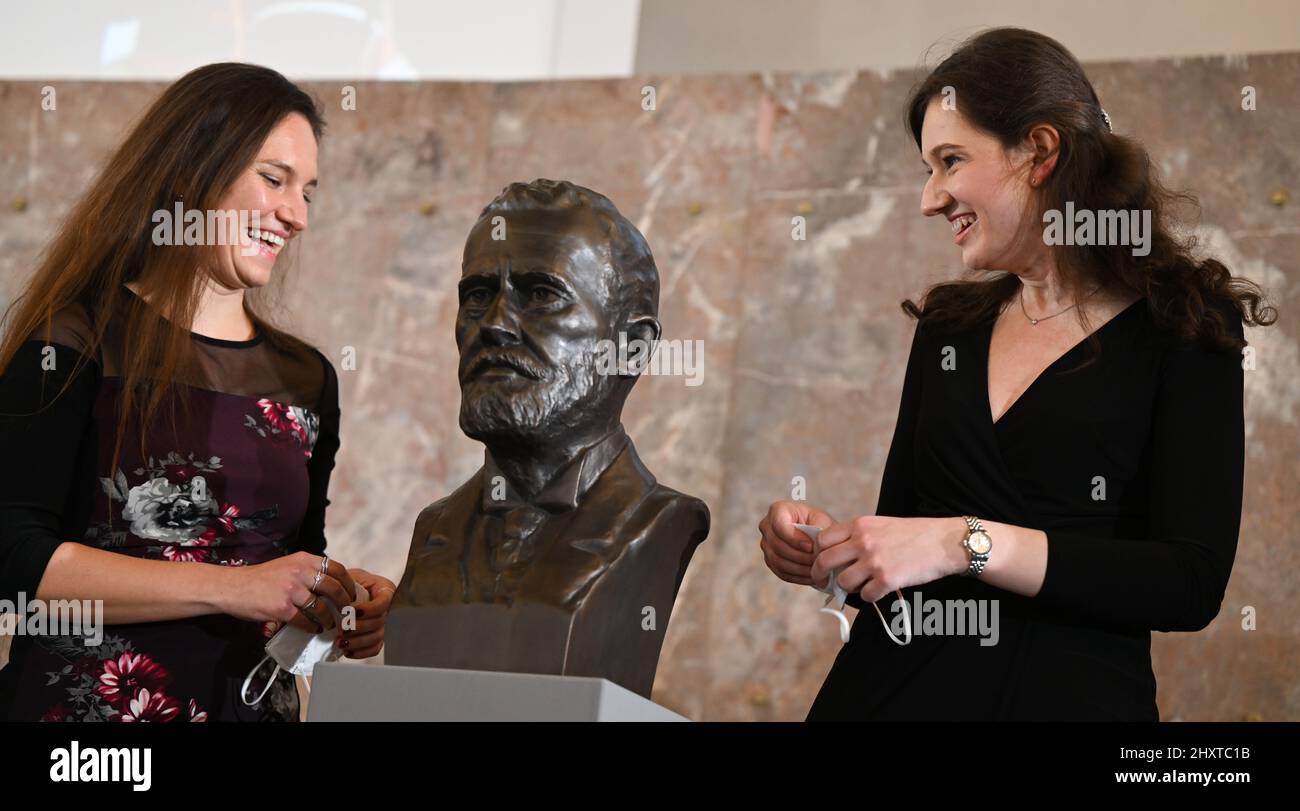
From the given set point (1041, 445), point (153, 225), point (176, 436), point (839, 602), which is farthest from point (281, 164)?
point (1041, 445)

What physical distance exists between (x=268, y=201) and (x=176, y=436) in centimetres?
49

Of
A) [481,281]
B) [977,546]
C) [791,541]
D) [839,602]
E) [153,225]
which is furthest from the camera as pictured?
[153,225]

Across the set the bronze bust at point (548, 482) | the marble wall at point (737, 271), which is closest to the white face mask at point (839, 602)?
the bronze bust at point (548, 482)

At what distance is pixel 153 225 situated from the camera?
271 cm

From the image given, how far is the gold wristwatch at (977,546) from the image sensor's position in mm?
2008

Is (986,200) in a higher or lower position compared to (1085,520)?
higher

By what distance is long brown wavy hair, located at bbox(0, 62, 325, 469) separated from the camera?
101 inches

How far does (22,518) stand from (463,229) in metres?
2.54

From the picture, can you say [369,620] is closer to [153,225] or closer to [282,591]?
[282,591]

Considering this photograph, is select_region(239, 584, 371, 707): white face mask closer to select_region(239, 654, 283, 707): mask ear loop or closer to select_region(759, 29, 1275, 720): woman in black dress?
select_region(239, 654, 283, 707): mask ear loop

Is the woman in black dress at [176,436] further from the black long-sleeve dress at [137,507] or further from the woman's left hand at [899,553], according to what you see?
the woman's left hand at [899,553]

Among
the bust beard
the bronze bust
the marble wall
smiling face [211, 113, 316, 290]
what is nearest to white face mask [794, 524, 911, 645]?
the bronze bust
